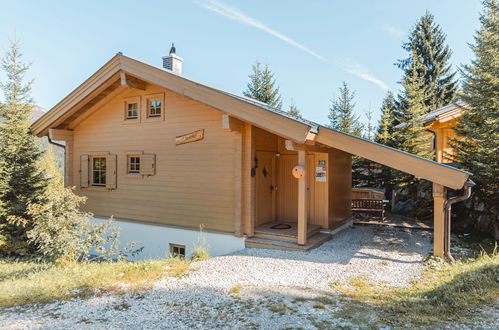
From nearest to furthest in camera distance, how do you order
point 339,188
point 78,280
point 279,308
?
point 279,308, point 78,280, point 339,188

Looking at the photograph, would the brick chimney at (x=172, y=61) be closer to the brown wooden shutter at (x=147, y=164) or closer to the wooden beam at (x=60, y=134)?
the brown wooden shutter at (x=147, y=164)

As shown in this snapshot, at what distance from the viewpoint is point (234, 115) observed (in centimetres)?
683

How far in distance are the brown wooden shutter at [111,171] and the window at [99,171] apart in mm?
338

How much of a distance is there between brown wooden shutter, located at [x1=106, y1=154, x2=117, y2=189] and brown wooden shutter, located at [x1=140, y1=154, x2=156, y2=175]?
1.14 metres

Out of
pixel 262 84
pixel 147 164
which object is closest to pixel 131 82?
pixel 147 164

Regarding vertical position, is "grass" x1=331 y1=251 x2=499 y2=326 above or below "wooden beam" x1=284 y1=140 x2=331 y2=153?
below

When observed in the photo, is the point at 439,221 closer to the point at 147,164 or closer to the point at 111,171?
the point at 147,164

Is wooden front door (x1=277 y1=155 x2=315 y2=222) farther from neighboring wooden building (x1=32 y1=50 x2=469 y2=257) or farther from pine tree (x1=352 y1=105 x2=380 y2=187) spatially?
pine tree (x1=352 y1=105 x2=380 y2=187)

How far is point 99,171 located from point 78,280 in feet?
18.0

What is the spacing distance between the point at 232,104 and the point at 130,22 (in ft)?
33.5

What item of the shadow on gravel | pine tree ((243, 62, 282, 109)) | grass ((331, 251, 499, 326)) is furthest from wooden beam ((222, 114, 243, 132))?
pine tree ((243, 62, 282, 109))

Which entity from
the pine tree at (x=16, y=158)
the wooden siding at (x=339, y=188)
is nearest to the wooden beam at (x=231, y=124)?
the wooden siding at (x=339, y=188)

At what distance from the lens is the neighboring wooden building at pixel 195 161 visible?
686 cm

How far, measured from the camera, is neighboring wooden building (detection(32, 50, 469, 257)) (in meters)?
6.86
